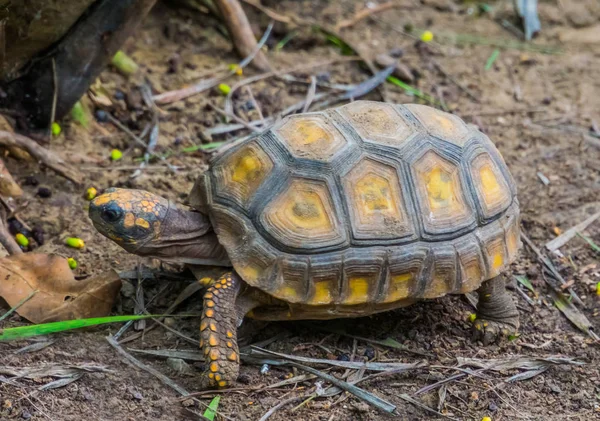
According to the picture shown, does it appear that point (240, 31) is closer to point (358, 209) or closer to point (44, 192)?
point (44, 192)

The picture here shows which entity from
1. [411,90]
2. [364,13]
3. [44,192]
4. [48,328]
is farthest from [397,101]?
[48,328]

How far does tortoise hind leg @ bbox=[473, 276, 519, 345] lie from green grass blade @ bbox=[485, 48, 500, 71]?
3668 millimetres

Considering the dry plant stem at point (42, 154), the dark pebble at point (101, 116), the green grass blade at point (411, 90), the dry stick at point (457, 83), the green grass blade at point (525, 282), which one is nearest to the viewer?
the green grass blade at point (525, 282)

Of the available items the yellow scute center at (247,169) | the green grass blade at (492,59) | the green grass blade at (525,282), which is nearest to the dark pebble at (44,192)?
the yellow scute center at (247,169)

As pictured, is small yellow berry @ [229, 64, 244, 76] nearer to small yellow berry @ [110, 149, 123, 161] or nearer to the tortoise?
small yellow berry @ [110, 149, 123, 161]

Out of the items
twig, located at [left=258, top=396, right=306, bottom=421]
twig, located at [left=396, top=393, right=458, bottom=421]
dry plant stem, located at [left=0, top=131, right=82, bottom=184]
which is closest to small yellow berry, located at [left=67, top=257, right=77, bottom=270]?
dry plant stem, located at [left=0, top=131, right=82, bottom=184]

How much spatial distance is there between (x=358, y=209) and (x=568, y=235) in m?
2.13

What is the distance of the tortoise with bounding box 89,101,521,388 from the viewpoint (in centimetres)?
368

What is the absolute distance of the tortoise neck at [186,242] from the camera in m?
3.90

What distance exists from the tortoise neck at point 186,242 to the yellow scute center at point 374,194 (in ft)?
2.82

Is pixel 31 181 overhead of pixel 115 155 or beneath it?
overhead

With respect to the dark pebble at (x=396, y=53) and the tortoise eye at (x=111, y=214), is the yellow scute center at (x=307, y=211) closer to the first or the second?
the tortoise eye at (x=111, y=214)

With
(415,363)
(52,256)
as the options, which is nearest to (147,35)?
(52,256)

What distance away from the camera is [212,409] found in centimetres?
346
